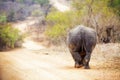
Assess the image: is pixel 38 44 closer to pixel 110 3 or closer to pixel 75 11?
pixel 75 11

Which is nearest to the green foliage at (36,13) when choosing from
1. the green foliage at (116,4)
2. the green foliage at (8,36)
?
the green foliage at (8,36)

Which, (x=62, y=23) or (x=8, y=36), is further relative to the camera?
(x=62, y=23)

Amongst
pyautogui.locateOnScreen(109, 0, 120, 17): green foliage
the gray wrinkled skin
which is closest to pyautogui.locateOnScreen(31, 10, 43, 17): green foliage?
pyautogui.locateOnScreen(109, 0, 120, 17): green foliage

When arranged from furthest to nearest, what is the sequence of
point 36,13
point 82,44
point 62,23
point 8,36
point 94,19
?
point 36,13 → point 62,23 → point 94,19 → point 8,36 → point 82,44

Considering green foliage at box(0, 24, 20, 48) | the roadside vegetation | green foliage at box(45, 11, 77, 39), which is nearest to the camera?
green foliage at box(0, 24, 20, 48)

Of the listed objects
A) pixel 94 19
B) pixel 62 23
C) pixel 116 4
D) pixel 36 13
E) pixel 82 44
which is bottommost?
pixel 82 44

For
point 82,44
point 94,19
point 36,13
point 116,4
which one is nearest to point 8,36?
point 94,19

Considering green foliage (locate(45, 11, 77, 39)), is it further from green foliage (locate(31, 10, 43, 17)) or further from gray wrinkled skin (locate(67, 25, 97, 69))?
gray wrinkled skin (locate(67, 25, 97, 69))

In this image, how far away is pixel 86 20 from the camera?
20.1m

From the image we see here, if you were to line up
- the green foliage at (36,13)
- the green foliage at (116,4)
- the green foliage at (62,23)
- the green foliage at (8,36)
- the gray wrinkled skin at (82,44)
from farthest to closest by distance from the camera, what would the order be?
the green foliage at (36,13) < the green foliage at (62,23) < the green foliage at (8,36) < the green foliage at (116,4) < the gray wrinkled skin at (82,44)

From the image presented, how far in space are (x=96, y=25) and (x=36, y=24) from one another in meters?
11.7

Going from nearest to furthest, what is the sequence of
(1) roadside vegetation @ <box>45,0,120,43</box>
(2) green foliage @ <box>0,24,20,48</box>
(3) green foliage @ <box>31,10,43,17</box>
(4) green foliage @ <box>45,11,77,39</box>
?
Answer: (2) green foliage @ <box>0,24,20,48</box>, (1) roadside vegetation @ <box>45,0,120,43</box>, (4) green foliage @ <box>45,11,77,39</box>, (3) green foliage @ <box>31,10,43,17</box>

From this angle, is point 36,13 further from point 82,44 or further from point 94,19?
point 82,44

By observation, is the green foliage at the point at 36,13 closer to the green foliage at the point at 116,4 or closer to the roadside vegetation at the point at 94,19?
the roadside vegetation at the point at 94,19
